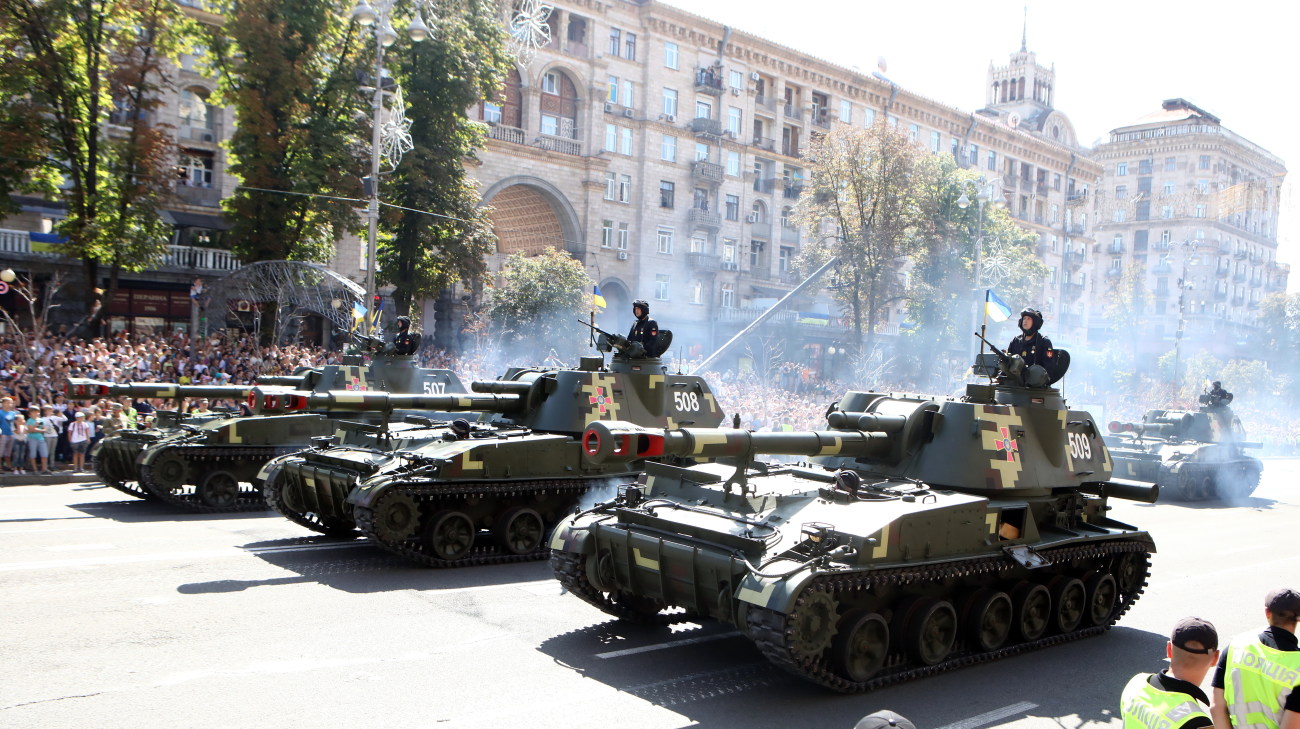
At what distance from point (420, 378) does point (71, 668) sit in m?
9.60

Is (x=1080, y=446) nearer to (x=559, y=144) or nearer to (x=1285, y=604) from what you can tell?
(x=1285, y=604)

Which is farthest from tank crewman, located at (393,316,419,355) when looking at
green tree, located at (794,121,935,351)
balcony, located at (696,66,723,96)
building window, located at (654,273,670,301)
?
balcony, located at (696,66,723,96)

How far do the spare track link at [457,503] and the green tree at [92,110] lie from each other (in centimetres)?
1632

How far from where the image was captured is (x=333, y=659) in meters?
8.38

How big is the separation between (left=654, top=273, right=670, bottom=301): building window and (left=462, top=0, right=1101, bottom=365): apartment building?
0.08 meters

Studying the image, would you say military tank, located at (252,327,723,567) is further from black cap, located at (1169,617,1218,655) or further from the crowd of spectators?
black cap, located at (1169,617,1218,655)

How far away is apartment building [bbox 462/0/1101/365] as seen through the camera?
135ft

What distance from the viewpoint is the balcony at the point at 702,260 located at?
151 feet

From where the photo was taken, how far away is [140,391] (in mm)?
14008

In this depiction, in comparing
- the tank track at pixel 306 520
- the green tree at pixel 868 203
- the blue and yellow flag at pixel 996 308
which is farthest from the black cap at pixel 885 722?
the green tree at pixel 868 203

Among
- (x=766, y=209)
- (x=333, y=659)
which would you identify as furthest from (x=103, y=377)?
(x=766, y=209)

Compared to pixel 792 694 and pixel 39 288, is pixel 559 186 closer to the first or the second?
pixel 39 288

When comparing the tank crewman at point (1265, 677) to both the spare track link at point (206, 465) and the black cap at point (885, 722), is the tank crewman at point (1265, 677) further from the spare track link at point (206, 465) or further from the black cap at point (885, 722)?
the spare track link at point (206, 465)

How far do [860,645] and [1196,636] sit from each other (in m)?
4.16
